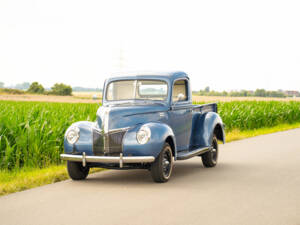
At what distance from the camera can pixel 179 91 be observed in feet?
34.4

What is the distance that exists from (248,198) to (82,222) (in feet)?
9.22

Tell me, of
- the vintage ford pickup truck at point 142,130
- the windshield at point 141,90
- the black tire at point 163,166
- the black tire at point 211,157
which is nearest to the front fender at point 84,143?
the vintage ford pickup truck at point 142,130

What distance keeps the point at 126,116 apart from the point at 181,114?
165 cm

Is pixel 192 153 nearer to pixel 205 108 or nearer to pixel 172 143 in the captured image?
pixel 172 143

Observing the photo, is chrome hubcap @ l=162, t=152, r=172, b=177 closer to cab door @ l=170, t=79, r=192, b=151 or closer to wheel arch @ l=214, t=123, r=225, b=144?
cab door @ l=170, t=79, r=192, b=151

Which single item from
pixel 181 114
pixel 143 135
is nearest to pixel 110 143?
pixel 143 135

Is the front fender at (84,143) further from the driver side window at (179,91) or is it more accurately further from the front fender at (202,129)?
the front fender at (202,129)

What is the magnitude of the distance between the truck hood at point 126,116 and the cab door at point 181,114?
53 cm

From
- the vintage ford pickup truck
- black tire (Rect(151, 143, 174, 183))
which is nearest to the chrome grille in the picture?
the vintage ford pickup truck

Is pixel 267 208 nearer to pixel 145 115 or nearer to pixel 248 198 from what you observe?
pixel 248 198

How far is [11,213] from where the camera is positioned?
6.51 m

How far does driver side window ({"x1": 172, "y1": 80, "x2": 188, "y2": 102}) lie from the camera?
1009cm

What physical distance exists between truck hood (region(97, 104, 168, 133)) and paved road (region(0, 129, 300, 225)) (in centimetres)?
106

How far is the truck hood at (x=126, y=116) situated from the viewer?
28.7 ft
